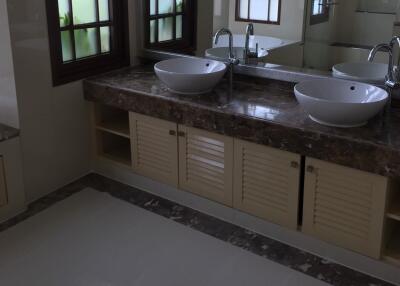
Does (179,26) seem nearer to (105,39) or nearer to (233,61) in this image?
(105,39)

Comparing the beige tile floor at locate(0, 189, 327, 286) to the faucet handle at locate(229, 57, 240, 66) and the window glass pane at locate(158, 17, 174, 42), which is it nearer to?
the faucet handle at locate(229, 57, 240, 66)

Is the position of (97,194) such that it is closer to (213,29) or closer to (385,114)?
(213,29)

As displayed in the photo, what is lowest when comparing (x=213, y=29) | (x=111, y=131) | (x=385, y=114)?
(x=111, y=131)

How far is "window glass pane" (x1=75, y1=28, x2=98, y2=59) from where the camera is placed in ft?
A: 11.0

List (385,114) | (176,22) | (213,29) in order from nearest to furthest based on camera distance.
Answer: (385,114) < (213,29) < (176,22)

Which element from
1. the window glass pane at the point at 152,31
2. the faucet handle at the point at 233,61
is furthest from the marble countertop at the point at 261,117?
the window glass pane at the point at 152,31

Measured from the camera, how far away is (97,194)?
11.1 feet

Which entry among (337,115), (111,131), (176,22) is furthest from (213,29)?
(337,115)

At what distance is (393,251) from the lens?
2.56 m

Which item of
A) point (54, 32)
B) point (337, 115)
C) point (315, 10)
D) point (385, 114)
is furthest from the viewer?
point (54, 32)

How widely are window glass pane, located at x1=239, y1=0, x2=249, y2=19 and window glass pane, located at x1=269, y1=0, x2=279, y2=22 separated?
16 cm

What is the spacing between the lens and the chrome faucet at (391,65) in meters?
2.61

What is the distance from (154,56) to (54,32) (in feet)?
2.56

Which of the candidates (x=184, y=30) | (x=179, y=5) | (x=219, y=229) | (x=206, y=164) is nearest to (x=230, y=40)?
(x=184, y=30)
